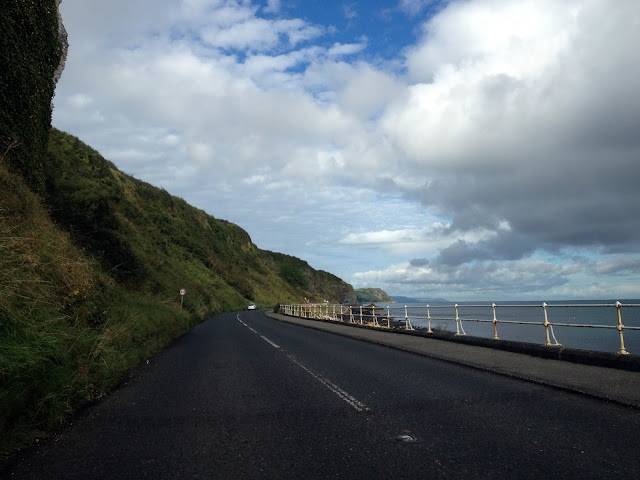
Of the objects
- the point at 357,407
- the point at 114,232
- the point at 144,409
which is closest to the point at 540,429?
the point at 357,407

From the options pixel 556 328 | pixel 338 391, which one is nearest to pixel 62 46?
pixel 338 391

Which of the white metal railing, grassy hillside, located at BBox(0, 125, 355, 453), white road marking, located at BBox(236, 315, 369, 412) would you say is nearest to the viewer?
grassy hillside, located at BBox(0, 125, 355, 453)

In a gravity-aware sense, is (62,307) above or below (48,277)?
below

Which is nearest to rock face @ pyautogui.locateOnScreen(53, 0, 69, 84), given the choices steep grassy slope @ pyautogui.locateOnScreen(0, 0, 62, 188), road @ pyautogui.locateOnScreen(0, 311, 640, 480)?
steep grassy slope @ pyautogui.locateOnScreen(0, 0, 62, 188)

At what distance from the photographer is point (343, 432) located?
17.0 feet

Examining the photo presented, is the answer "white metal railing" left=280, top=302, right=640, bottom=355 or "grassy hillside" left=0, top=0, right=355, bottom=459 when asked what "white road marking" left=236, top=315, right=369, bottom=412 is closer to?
"white metal railing" left=280, top=302, right=640, bottom=355

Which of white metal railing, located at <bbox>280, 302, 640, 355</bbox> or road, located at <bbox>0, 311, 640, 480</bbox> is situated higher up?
white metal railing, located at <bbox>280, 302, 640, 355</bbox>

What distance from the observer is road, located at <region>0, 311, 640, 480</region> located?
4.11 meters

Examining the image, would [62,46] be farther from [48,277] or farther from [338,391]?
[338,391]

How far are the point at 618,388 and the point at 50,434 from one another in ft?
25.6

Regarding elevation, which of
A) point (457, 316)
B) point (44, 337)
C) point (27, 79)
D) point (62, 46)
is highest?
point (62, 46)

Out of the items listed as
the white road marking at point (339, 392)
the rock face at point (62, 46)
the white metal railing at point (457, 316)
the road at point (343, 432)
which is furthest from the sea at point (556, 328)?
the rock face at point (62, 46)

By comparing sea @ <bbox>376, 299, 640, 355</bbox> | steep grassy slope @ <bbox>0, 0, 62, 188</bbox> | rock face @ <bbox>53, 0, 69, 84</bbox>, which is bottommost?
sea @ <bbox>376, 299, 640, 355</bbox>

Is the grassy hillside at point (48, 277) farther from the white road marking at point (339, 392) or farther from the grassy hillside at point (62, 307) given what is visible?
the white road marking at point (339, 392)
